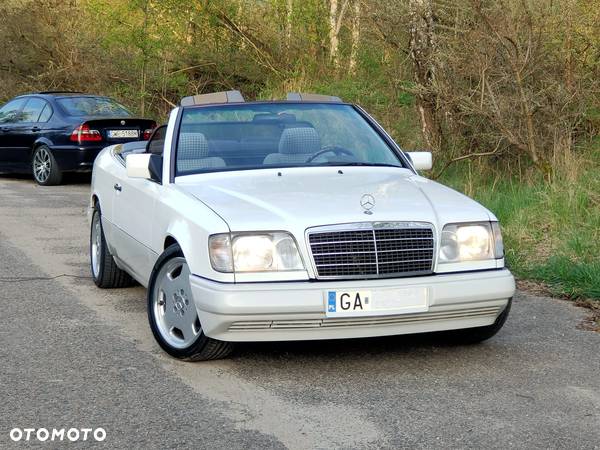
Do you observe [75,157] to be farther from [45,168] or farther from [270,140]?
[270,140]

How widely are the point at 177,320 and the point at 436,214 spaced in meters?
1.60

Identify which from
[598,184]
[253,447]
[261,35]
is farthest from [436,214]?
[261,35]

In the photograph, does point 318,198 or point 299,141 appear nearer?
point 318,198

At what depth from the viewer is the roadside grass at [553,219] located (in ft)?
28.1

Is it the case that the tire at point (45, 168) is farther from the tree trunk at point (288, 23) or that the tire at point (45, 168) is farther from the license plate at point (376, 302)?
the license plate at point (376, 302)

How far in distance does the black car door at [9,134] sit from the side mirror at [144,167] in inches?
463

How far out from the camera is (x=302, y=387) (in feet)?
18.3

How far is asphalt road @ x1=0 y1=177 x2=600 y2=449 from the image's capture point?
4.81 m

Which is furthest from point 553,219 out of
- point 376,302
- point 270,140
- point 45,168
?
point 45,168

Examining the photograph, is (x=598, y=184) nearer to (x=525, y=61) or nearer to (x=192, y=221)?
(x=525, y=61)

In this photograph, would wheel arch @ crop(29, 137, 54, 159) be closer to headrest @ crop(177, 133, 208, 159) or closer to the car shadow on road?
the car shadow on road

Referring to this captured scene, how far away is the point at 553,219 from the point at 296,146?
394 cm

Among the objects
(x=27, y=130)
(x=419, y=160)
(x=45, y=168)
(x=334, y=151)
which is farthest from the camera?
(x=27, y=130)

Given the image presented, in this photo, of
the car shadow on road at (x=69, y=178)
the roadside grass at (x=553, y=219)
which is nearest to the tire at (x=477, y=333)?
the roadside grass at (x=553, y=219)
